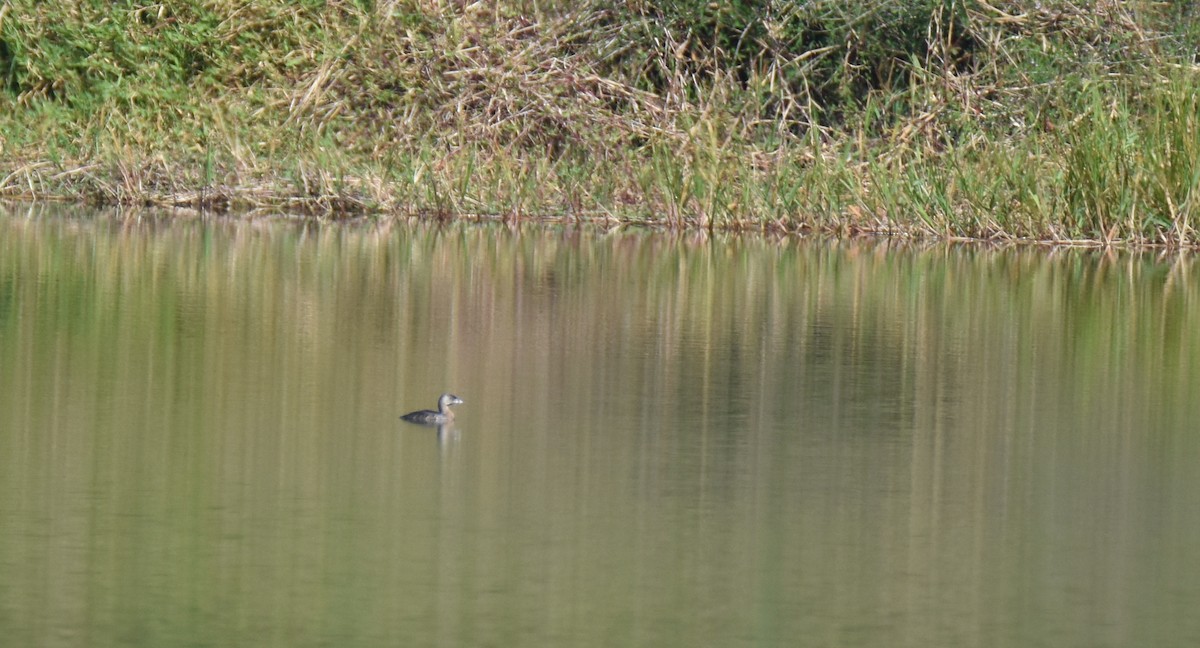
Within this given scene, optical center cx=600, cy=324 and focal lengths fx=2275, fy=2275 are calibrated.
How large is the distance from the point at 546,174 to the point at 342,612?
14.8 meters

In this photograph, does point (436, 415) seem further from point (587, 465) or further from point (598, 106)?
point (598, 106)

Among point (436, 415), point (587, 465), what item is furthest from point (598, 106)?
point (587, 465)

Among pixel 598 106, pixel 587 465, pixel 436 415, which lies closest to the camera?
pixel 587 465

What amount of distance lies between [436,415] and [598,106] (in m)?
13.7

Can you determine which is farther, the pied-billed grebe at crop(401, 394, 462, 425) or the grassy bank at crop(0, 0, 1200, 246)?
the grassy bank at crop(0, 0, 1200, 246)

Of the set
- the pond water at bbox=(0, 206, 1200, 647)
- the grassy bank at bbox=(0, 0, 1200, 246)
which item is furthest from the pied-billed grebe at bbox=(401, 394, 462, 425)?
the grassy bank at bbox=(0, 0, 1200, 246)

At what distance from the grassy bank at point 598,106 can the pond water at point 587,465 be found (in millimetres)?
5193

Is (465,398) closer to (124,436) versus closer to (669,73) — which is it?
(124,436)

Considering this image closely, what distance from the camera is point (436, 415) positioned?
7.58 metres

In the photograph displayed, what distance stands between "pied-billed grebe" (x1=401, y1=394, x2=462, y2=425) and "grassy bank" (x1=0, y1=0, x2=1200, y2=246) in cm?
1006

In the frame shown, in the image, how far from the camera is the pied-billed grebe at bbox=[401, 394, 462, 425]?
756 centimetres

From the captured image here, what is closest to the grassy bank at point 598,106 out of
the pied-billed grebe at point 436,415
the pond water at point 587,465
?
the pond water at point 587,465

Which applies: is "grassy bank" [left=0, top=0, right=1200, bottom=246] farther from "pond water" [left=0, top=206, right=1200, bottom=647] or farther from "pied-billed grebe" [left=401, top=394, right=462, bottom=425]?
"pied-billed grebe" [left=401, top=394, right=462, bottom=425]

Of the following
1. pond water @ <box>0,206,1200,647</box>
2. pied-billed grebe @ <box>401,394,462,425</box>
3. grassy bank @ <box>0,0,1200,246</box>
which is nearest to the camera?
pond water @ <box>0,206,1200,647</box>
